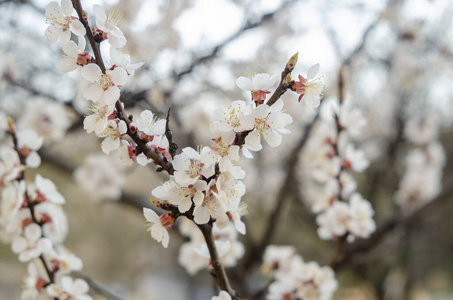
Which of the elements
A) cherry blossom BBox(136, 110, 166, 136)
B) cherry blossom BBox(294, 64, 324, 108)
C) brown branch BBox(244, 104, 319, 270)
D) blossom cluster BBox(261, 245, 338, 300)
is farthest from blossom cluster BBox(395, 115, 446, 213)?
cherry blossom BBox(136, 110, 166, 136)

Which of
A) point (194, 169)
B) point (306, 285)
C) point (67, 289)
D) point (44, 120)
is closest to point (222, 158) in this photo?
point (194, 169)

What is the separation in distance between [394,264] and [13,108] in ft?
10.2

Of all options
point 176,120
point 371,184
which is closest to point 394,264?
point 371,184

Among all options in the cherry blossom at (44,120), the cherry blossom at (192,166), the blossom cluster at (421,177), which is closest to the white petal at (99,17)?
Result: the cherry blossom at (192,166)

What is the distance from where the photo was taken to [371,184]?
3443 mm

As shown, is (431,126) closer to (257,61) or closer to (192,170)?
(257,61)

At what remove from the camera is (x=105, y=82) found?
517 millimetres

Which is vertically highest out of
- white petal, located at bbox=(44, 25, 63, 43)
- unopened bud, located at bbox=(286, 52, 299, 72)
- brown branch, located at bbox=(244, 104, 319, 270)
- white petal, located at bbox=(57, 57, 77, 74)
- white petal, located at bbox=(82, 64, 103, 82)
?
brown branch, located at bbox=(244, 104, 319, 270)

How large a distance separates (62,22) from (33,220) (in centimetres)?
45

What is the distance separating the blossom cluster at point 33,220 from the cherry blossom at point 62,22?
337 millimetres

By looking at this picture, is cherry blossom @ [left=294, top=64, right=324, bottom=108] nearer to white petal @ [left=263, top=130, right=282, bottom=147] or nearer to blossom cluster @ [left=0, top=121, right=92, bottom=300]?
white petal @ [left=263, top=130, right=282, bottom=147]

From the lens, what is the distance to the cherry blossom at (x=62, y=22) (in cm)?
53

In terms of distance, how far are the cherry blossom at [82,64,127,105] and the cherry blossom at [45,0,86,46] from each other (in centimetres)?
6

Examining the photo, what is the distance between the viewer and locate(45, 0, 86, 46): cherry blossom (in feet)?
1.75
